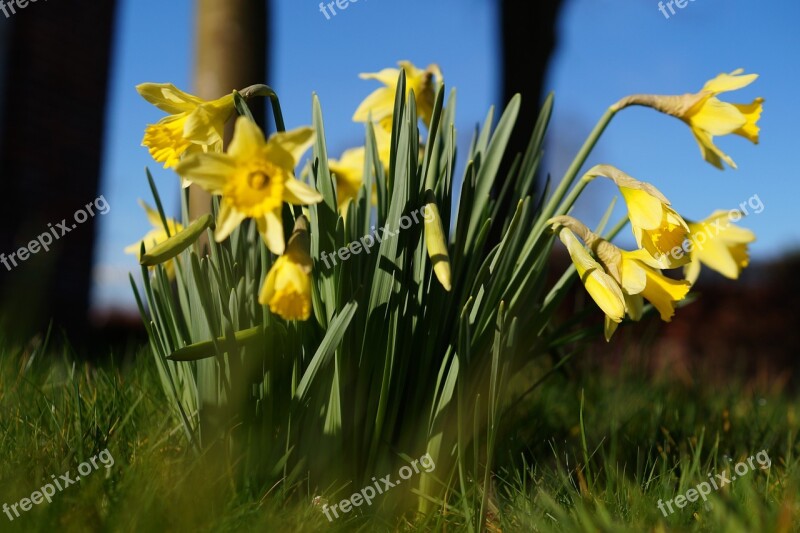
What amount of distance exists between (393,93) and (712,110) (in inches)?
29.7

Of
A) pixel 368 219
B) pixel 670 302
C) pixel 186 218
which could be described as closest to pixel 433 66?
pixel 368 219

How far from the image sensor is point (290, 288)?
1.11 m

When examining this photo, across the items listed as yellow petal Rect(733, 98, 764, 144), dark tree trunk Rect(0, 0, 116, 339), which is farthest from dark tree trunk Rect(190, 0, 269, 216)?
dark tree trunk Rect(0, 0, 116, 339)

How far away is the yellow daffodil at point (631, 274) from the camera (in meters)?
1.30

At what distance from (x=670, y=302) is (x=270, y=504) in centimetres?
83

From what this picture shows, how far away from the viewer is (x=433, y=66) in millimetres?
1740

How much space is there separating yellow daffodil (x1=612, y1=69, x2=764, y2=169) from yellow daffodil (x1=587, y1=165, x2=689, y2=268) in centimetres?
21

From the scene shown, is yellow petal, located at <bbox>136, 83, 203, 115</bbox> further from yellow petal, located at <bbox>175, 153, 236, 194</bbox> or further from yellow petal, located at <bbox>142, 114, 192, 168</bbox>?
yellow petal, located at <bbox>175, 153, 236, 194</bbox>

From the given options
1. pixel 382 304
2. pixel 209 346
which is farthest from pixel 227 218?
pixel 382 304

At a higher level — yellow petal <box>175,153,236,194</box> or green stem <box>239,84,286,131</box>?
green stem <box>239,84,286,131</box>

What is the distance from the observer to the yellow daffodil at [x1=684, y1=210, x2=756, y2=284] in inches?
66.7

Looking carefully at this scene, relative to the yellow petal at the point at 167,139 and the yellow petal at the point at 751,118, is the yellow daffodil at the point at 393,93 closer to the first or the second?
the yellow petal at the point at 167,139

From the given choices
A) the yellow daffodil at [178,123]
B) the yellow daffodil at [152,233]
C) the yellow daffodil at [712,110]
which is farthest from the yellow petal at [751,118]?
the yellow daffodil at [152,233]

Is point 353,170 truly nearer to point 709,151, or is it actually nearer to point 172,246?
point 172,246
